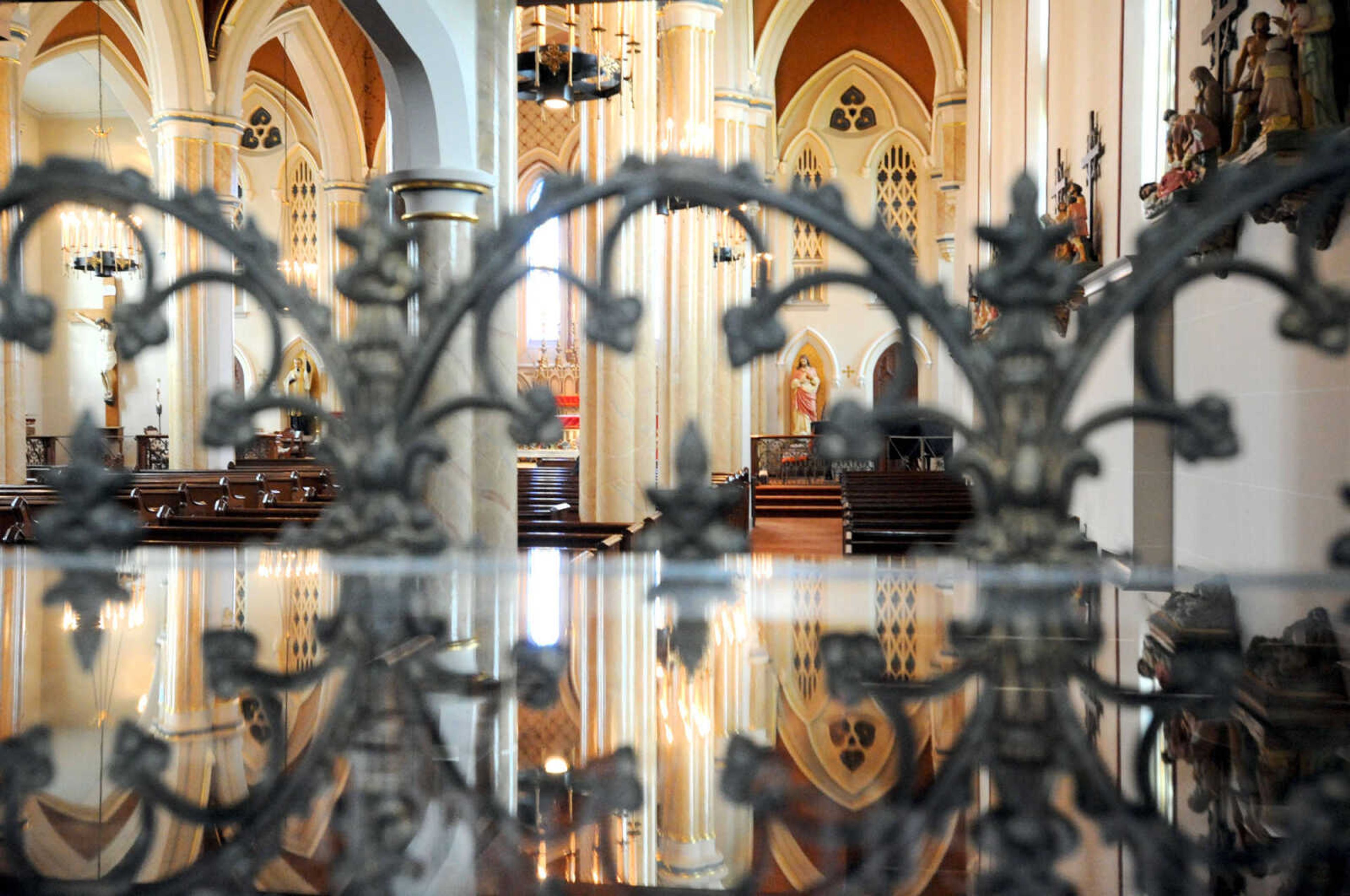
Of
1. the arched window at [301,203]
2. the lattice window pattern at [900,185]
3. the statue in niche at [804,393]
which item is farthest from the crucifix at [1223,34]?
the arched window at [301,203]

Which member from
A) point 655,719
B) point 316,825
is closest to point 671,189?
point 655,719

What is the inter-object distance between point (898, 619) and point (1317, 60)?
2.79 m

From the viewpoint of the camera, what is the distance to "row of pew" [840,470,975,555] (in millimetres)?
6508

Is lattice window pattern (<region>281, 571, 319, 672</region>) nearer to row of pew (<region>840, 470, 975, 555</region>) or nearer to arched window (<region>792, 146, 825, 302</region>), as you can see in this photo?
row of pew (<region>840, 470, 975, 555</region>)

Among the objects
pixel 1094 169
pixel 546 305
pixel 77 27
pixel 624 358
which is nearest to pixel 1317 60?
pixel 1094 169

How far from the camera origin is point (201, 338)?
48.3ft

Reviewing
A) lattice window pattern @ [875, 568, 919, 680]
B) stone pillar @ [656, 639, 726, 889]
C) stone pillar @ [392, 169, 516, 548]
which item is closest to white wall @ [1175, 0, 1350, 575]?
lattice window pattern @ [875, 568, 919, 680]

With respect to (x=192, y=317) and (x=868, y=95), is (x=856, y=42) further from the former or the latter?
(x=192, y=317)

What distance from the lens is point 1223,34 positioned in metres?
4.63

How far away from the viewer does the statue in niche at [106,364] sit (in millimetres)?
23703

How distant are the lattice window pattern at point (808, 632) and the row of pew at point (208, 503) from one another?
85.9 inches

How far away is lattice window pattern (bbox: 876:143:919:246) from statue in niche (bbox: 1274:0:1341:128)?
22.0m

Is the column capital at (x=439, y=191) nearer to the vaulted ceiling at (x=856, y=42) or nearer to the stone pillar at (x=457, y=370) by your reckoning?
the stone pillar at (x=457, y=370)

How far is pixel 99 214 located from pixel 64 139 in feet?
31.0
